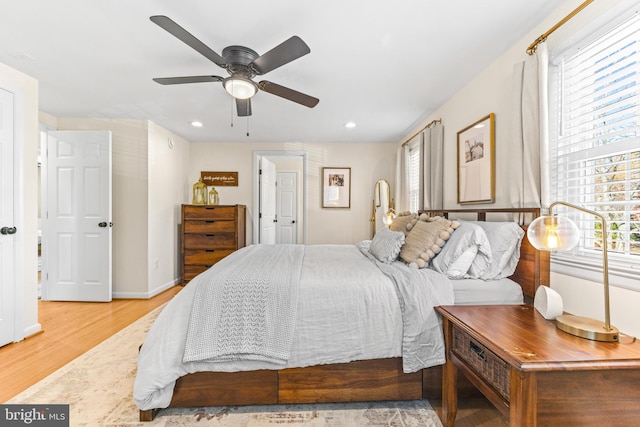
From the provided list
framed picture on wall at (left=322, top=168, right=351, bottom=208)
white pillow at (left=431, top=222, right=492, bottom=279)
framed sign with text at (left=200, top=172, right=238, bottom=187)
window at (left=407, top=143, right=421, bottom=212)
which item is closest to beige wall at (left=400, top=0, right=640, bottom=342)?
white pillow at (left=431, top=222, right=492, bottom=279)

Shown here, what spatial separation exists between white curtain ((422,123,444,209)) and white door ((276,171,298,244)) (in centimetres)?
321

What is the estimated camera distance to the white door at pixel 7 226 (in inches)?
94.7

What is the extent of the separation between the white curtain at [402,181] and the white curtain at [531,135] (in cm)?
224

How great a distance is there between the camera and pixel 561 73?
171 centimetres

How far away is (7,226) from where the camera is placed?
8.04ft

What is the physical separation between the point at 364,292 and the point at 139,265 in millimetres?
3335

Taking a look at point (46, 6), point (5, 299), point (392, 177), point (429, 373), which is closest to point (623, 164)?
point (429, 373)

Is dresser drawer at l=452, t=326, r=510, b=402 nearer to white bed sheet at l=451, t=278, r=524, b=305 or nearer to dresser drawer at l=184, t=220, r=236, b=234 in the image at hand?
white bed sheet at l=451, t=278, r=524, b=305

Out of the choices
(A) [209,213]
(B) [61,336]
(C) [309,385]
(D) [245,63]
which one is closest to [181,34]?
(D) [245,63]

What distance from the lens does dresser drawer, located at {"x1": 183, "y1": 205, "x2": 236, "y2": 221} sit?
4266 mm

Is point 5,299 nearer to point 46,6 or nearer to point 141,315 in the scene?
point 141,315

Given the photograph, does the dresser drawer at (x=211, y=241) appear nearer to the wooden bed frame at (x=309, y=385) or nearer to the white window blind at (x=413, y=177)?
the white window blind at (x=413, y=177)

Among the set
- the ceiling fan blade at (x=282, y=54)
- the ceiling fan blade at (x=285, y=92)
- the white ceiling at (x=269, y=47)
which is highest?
the white ceiling at (x=269, y=47)

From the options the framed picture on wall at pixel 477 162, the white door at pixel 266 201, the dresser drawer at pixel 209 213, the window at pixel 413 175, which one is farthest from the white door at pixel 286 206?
the framed picture on wall at pixel 477 162
